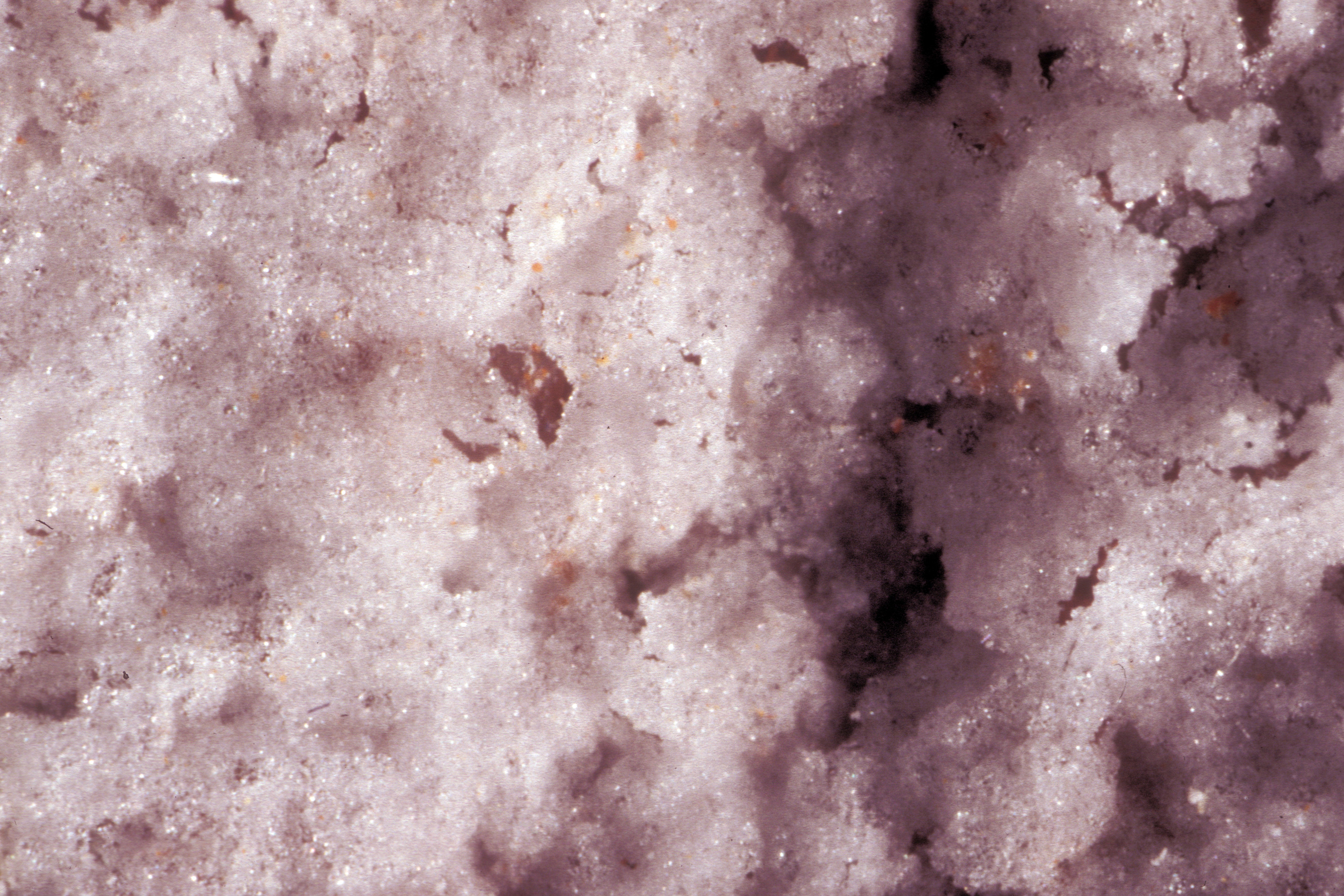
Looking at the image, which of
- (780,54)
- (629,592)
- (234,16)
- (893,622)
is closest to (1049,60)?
(780,54)

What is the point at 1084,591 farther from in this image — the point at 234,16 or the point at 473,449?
the point at 234,16

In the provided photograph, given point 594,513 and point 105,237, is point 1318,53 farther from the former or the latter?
point 105,237

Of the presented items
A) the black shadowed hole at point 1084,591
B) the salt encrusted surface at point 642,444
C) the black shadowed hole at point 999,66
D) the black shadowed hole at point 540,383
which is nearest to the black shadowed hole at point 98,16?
the salt encrusted surface at point 642,444

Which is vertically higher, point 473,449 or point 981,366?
point 981,366

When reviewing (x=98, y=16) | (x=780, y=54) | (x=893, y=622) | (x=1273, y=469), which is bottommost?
(x=893, y=622)

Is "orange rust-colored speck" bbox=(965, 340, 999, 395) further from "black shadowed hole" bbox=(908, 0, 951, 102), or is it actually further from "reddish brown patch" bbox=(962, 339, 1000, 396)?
"black shadowed hole" bbox=(908, 0, 951, 102)

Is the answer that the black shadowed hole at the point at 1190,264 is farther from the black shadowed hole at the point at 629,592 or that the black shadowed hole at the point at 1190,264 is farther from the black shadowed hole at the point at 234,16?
the black shadowed hole at the point at 234,16

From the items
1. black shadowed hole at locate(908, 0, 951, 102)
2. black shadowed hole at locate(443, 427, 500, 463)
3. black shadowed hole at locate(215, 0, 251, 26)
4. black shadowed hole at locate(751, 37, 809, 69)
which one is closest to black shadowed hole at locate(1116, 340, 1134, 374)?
black shadowed hole at locate(908, 0, 951, 102)

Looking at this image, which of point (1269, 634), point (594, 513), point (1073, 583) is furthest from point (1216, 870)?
point (594, 513)
